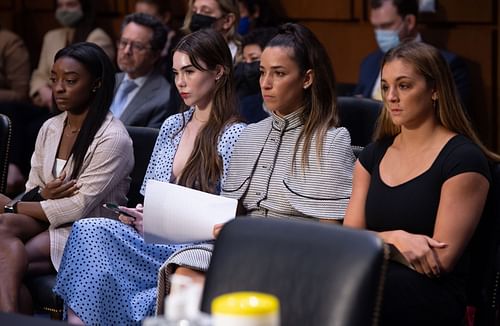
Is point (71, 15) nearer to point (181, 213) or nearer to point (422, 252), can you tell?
point (181, 213)

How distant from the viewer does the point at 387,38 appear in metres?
5.52

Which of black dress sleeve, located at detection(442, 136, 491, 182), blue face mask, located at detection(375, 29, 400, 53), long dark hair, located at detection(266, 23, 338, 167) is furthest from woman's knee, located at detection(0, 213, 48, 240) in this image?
blue face mask, located at detection(375, 29, 400, 53)

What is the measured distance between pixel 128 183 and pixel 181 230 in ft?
2.02

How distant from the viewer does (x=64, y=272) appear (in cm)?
340

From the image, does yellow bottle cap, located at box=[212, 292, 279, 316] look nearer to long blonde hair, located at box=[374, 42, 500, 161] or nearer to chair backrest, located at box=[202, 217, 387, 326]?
chair backrest, located at box=[202, 217, 387, 326]

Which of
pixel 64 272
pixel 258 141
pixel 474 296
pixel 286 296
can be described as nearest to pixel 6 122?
pixel 64 272

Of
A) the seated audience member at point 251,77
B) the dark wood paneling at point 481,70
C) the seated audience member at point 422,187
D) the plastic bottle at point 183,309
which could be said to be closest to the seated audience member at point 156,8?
the seated audience member at point 251,77

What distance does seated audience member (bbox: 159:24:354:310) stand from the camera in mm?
3303

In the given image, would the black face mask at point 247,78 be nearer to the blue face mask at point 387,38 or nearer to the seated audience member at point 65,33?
the blue face mask at point 387,38

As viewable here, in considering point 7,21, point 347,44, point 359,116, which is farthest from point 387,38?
point 7,21

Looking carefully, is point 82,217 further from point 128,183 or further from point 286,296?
point 286,296

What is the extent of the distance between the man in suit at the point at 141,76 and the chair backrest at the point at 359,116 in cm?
113

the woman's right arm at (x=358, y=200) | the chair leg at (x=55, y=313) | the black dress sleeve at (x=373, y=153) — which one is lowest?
the chair leg at (x=55, y=313)

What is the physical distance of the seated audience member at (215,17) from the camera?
5289mm
